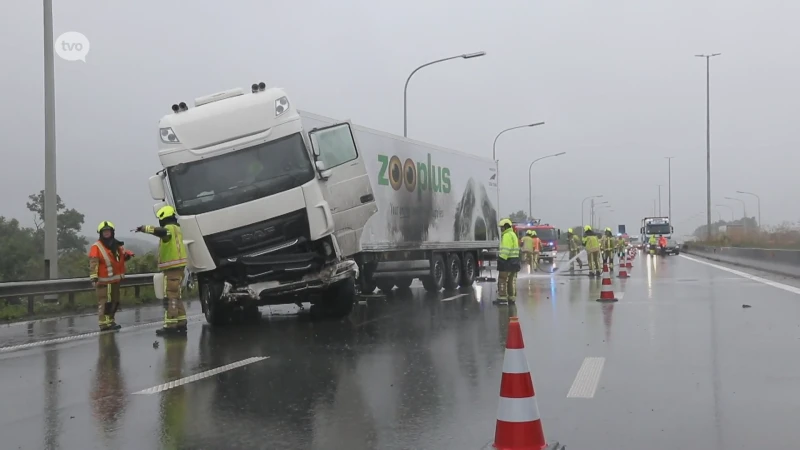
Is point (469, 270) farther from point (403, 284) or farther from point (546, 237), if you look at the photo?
point (546, 237)

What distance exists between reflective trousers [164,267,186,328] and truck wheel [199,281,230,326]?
565 mm

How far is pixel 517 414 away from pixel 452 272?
16.8 meters

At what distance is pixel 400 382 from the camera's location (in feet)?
26.1

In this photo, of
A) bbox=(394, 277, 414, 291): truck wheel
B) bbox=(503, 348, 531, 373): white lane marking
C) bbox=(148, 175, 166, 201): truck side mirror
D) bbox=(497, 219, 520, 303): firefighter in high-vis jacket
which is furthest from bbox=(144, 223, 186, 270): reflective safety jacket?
Answer: bbox=(394, 277, 414, 291): truck wheel

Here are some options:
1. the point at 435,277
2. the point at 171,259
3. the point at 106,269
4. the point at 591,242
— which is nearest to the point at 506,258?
the point at 435,277

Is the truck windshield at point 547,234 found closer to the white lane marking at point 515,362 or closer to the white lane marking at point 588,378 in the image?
the white lane marking at point 588,378

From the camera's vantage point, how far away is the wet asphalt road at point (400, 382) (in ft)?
19.4

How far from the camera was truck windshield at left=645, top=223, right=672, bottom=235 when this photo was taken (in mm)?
67375

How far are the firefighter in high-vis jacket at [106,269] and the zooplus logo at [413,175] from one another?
20.2 feet

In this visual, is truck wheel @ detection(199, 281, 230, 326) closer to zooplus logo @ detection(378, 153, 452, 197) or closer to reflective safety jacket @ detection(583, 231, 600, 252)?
zooplus logo @ detection(378, 153, 452, 197)

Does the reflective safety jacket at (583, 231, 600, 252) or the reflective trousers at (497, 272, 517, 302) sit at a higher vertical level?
the reflective safety jacket at (583, 231, 600, 252)

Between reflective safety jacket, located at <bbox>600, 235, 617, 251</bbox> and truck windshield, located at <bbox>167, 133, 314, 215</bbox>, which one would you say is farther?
reflective safety jacket, located at <bbox>600, 235, 617, 251</bbox>

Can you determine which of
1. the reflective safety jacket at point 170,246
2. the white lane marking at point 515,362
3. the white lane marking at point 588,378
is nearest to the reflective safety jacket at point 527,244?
the reflective safety jacket at point 170,246

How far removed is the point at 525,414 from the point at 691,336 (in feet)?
21.4
